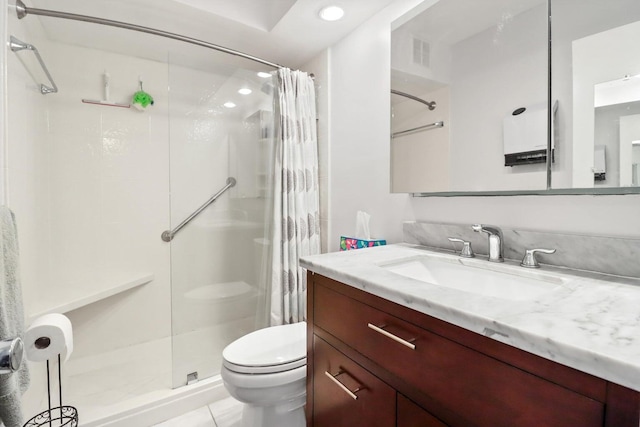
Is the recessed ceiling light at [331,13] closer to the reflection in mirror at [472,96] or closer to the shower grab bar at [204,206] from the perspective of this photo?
the reflection in mirror at [472,96]

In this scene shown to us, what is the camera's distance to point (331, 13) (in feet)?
5.27

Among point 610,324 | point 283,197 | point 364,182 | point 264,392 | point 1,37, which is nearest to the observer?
point 610,324

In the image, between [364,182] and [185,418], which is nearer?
[185,418]

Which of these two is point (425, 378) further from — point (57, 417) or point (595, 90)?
point (57, 417)

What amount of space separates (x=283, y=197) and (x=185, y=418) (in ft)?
4.28

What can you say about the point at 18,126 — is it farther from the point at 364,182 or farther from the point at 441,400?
the point at 441,400

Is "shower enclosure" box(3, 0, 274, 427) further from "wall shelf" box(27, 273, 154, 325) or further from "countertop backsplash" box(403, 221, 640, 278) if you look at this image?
"countertop backsplash" box(403, 221, 640, 278)

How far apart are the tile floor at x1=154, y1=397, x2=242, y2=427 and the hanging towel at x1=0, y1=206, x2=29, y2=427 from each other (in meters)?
0.94

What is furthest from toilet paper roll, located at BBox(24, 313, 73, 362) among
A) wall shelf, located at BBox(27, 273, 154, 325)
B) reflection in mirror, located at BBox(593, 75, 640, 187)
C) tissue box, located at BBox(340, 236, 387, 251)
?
reflection in mirror, located at BBox(593, 75, 640, 187)

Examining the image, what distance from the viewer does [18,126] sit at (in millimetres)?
1361

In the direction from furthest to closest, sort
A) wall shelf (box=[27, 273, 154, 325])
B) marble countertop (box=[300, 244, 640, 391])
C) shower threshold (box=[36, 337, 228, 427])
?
wall shelf (box=[27, 273, 154, 325]) → shower threshold (box=[36, 337, 228, 427]) → marble countertop (box=[300, 244, 640, 391])

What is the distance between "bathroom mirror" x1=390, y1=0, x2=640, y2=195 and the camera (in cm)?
85

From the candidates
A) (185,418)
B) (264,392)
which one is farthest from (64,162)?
(264,392)

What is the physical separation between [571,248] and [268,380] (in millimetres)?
1149
